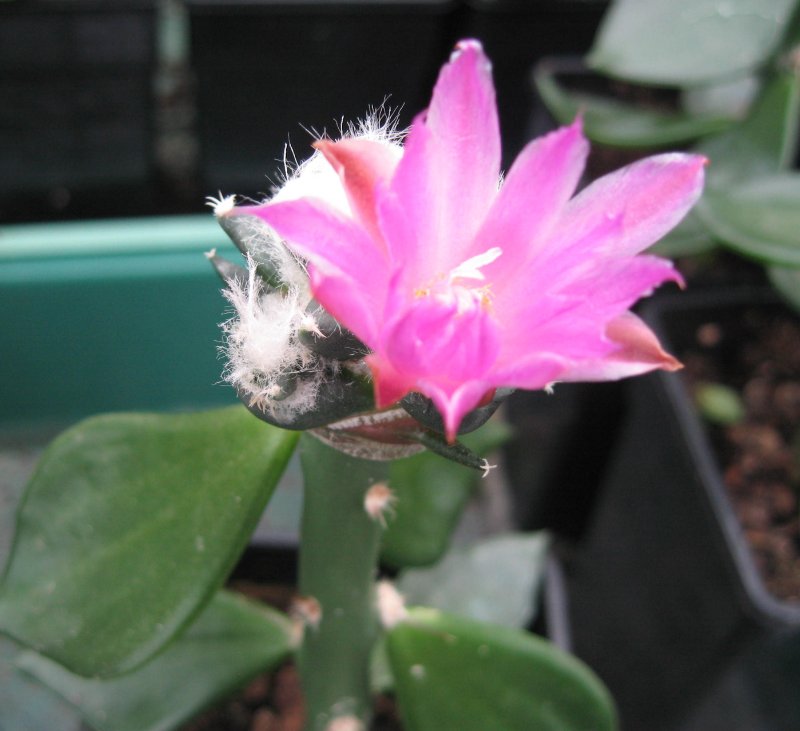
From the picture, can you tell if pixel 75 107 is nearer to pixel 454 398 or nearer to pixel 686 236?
pixel 686 236

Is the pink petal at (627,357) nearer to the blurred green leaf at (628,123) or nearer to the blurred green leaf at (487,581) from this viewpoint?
the blurred green leaf at (487,581)

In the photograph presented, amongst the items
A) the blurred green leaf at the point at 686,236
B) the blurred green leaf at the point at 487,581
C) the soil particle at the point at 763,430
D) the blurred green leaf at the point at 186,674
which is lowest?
the soil particle at the point at 763,430

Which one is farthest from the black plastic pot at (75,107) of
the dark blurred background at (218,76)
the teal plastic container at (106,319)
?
the teal plastic container at (106,319)

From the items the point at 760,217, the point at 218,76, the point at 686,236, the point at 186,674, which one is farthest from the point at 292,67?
the point at 186,674

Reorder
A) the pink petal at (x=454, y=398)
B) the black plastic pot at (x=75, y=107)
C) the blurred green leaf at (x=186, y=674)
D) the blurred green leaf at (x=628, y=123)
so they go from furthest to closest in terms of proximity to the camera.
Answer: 1. the black plastic pot at (x=75, y=107)
2. the blurred green leaf at (x=628, y=123)
3. the blurred green leaf at (x=186, y=674)
4. the pink petal at (x=454, y=398)

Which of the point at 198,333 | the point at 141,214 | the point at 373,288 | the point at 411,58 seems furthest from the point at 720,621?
the point at 141,214

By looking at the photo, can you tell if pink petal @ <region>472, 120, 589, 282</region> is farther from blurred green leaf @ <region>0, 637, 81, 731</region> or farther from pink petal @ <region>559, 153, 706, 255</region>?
blurred green leaf @ <region>0, 637, 81, 731</region>
